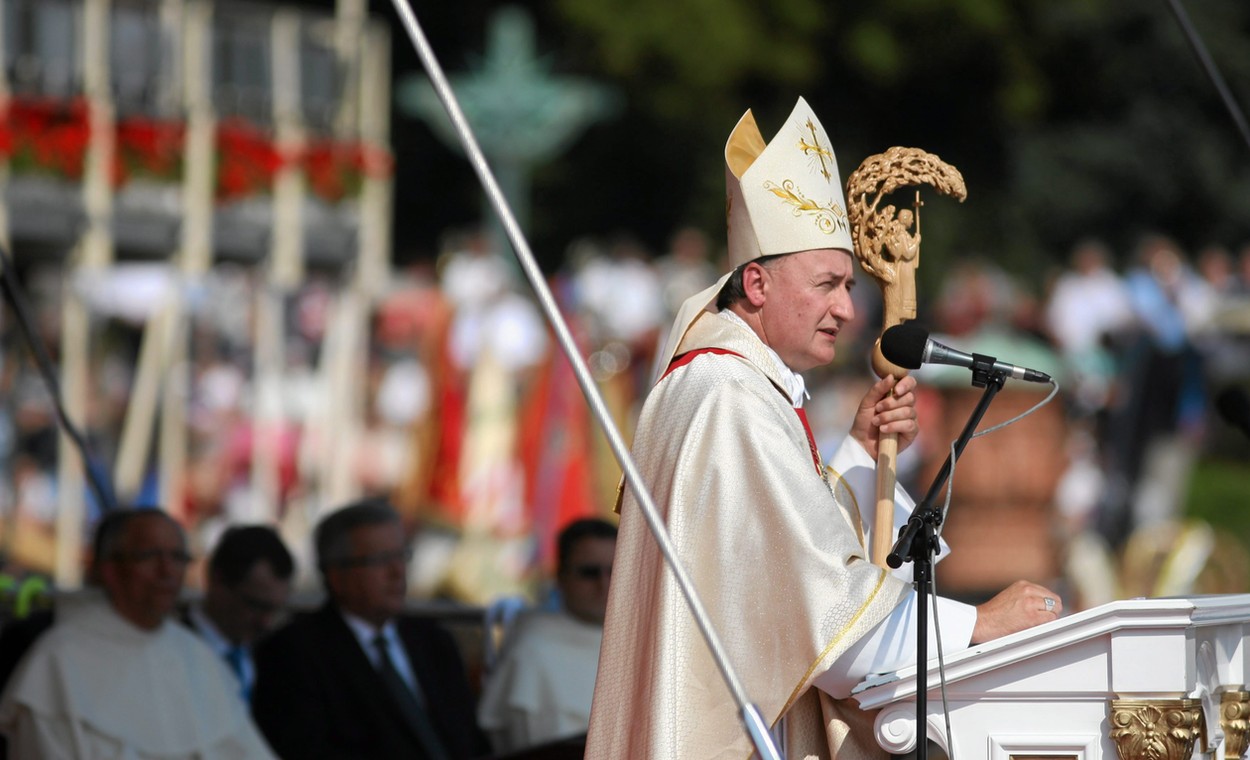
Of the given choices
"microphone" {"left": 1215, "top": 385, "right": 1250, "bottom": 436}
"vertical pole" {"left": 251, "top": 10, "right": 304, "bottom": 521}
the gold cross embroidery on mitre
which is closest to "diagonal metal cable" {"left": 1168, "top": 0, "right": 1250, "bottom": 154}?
"microphone" {"left": 1215, "top": 385, "right": 1250, "bottom": 436}

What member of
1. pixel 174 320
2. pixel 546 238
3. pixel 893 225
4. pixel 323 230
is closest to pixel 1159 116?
pixel 546 238

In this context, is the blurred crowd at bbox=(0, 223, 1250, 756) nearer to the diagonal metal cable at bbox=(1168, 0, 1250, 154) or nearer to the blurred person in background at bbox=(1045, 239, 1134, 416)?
the blurred person in background at bbox=(1045, 239, 1134, 416)

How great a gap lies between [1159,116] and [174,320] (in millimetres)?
17323

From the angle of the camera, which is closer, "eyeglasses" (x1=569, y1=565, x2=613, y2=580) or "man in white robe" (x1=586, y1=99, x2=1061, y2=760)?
"man in white robe" (x1=586, y1=99, x2=1061, y2=760)

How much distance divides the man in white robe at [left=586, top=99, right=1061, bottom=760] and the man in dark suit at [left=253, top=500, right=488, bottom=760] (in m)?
2.52

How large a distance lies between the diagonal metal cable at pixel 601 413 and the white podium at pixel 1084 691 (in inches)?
12.7

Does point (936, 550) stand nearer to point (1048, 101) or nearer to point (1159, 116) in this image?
point (1159, 116)

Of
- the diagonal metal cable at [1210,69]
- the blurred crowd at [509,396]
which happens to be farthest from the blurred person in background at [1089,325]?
the diagonal metal cable at [1210,69]

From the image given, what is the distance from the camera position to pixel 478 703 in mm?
7453

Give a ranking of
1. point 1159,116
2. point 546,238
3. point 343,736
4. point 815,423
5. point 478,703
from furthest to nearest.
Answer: point 546,238 → point 1159,116 → point 815,423 → point 478,703 → point 343,736

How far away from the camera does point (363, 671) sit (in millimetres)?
6645

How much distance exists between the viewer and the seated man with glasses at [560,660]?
711 cm

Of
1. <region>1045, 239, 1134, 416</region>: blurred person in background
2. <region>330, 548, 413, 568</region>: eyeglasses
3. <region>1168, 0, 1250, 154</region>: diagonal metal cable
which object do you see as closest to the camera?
<region>1168, 0, 1250, 154</region>: diagonal metal cable

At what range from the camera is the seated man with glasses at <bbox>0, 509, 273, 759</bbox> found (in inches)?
239
